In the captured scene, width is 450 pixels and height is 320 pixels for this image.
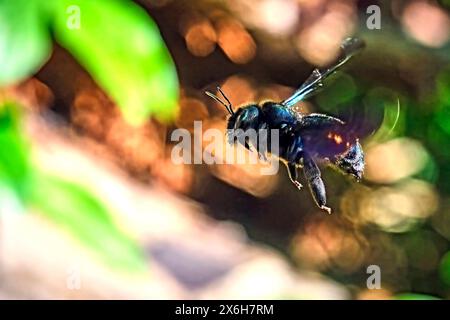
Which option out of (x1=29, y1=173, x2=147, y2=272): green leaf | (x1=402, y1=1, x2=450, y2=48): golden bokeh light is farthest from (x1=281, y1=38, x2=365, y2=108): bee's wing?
(x1=29, y1=173, x2=147, y2=272): green leaf

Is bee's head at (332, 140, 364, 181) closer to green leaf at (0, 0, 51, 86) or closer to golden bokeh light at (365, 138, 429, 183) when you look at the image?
golden bokeh light at (365, 138, 429, 183)

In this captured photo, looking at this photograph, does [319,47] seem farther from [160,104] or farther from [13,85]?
[13,85]

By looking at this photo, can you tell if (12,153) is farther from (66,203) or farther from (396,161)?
(396,161)

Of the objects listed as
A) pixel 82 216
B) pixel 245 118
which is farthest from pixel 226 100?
pixel 82 216

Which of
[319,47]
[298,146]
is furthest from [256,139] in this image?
[319,47]
